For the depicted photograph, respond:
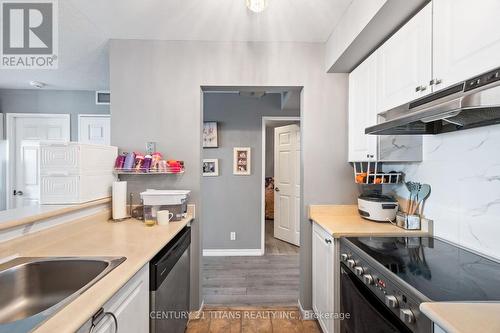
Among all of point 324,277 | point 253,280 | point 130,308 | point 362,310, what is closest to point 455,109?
point 362,310

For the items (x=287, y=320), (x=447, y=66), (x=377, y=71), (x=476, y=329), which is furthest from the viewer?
(x=287, y=320)

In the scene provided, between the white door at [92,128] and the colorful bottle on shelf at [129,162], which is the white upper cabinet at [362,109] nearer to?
the colorful bottle on shelf at [129,162]

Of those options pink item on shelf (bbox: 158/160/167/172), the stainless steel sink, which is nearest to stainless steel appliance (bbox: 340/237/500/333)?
the stainless steel sink

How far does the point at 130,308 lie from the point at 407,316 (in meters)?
1.14

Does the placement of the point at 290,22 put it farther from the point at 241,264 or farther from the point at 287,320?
the point at 241,264

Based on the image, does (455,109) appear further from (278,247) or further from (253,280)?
(278,247)

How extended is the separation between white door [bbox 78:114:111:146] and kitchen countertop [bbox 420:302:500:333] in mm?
4045

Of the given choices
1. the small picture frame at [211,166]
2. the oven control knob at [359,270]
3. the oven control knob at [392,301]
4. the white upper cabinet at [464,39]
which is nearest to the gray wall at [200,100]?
the oven control knob at [359,270]

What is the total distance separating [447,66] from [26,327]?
1855 mm

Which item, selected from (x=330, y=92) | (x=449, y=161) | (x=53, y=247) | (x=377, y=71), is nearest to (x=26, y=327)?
(x=53, y=247)

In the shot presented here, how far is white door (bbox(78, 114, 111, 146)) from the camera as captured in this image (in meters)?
3.59

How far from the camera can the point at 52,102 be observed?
11.7 feet

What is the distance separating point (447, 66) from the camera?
111cm

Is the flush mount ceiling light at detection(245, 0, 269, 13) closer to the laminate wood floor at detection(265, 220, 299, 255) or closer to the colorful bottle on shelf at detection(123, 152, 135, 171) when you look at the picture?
the colorful bottle on shelf at detection(123, 152, 135, 171)
